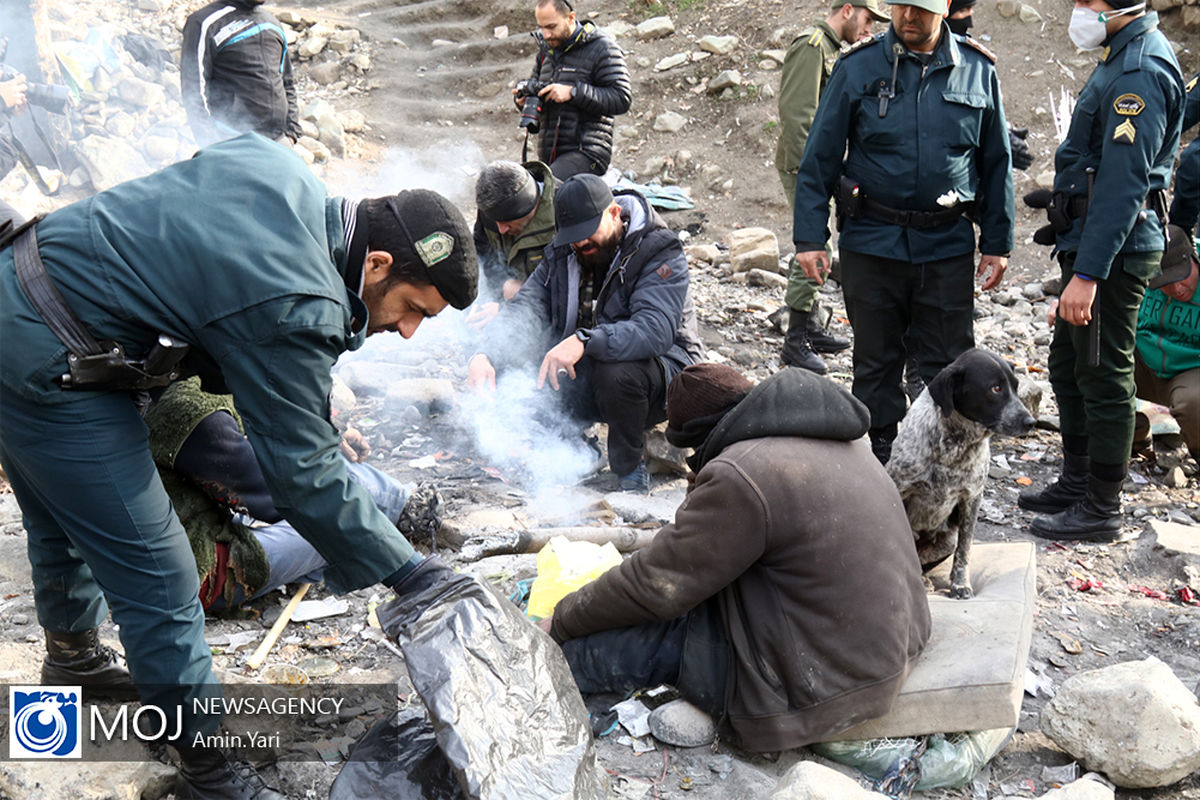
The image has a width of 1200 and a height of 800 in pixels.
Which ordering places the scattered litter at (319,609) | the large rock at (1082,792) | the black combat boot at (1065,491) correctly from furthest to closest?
the black combat boot at (1065,491) → the scattered litter at (319,609) → the large rock at (1082,792)

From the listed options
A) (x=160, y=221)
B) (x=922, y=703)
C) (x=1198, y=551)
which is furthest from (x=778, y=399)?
(x=1198, y=551)

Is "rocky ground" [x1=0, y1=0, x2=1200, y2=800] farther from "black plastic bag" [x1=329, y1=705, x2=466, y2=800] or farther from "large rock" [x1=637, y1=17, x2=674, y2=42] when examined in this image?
"black plastic bag" [x1=329, y1=705, x2=466, y2=800]

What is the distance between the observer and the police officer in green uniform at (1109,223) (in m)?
4.00

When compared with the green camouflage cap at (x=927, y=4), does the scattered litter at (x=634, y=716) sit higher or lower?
lower

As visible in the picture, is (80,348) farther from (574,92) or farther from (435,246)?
(574,92)

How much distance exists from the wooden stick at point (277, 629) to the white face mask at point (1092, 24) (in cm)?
398

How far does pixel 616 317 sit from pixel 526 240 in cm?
95

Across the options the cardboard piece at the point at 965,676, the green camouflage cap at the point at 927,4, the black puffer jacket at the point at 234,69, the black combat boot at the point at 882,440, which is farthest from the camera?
the black puffer jacket at the point at 234,69

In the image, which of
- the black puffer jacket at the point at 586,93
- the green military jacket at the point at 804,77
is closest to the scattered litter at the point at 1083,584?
the green military jacket at the point at 804,77

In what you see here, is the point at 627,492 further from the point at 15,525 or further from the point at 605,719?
the point at 15,525

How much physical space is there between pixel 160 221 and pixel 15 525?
2551 mm

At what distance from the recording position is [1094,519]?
4.44m

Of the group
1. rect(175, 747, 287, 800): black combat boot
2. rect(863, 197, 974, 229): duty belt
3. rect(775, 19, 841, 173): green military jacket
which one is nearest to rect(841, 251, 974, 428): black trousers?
rect(863, 197, 974, 229): duty belt

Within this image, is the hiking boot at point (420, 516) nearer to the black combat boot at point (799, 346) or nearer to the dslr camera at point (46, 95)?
the black combat boot at point (799, 346)
